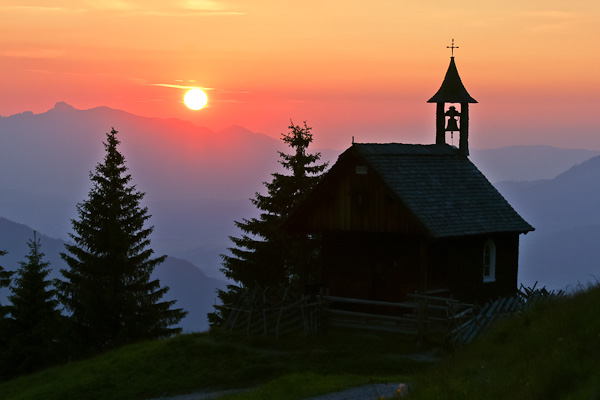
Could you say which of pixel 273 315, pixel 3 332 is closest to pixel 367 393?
pixel 273 315

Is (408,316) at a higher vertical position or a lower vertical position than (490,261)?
lower

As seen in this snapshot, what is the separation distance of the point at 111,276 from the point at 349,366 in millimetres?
19313

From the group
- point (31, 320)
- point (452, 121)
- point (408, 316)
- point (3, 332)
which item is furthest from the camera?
point (31, 320)

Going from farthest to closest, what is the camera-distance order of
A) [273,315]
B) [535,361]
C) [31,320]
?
[31,320] → [273,315] → [535,361]

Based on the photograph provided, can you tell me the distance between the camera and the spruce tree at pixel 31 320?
41.6 meters

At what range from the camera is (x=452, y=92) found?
37.9 m

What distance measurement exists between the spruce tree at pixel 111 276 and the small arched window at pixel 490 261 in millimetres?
15273

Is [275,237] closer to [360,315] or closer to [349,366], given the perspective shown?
[360,315]

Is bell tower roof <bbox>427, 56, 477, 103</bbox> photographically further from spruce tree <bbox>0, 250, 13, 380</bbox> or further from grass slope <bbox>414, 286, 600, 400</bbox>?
spruce tree <bbox>0, 250, 13, 380</bbox>

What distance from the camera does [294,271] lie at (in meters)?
45.2

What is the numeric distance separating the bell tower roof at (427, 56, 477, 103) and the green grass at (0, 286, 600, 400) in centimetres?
1356

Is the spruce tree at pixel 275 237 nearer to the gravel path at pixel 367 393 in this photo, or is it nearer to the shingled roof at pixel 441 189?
the shingled roof at pixel 441 189

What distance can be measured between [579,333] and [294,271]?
29.6m

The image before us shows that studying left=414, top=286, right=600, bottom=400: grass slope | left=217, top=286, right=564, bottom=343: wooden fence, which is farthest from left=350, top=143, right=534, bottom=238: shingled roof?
left=414, top=286, right=600, bottom=400: grass slope
